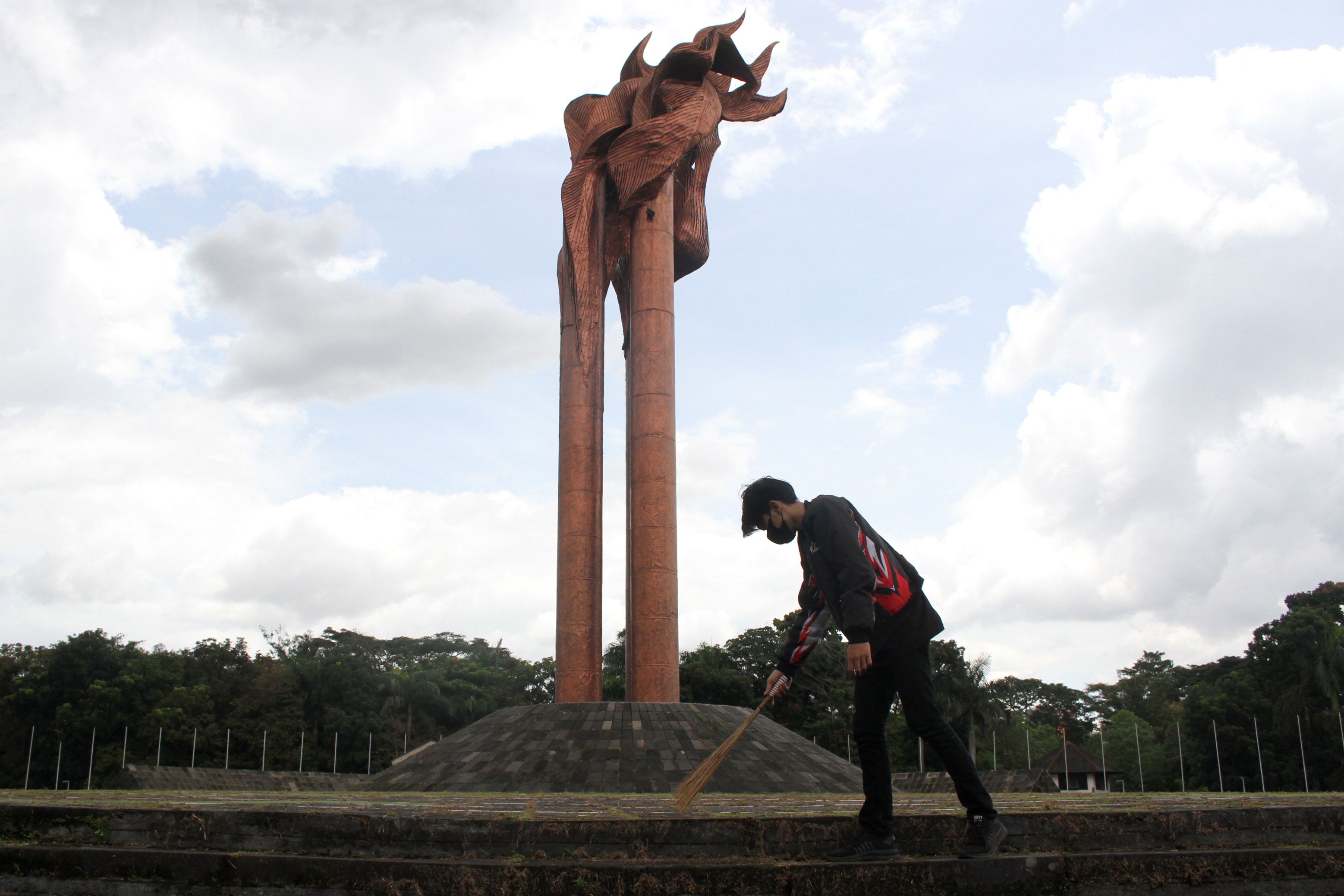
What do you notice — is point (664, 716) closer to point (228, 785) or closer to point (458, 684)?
point (228, 785)

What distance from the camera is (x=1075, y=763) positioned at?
39.3 meters

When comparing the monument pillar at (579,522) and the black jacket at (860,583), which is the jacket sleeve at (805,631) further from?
the monument pillar at (579,522)

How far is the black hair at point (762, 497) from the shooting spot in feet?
14.0

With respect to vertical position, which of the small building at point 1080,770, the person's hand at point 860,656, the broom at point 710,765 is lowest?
the small building at point 1080,770

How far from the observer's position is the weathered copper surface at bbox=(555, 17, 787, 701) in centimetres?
1766

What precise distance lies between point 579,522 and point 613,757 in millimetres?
5788

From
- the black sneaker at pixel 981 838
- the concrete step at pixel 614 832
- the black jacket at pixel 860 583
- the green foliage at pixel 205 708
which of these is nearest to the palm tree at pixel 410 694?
the green foliage at pixel 205 708

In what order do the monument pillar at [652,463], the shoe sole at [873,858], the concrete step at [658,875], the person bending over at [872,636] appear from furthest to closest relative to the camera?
the monument pillar at [652,463], the person bending over at [872,636], the shoe sole at [873,858], the concrete step at [658,875]

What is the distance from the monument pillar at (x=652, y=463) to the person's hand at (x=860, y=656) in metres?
13.5

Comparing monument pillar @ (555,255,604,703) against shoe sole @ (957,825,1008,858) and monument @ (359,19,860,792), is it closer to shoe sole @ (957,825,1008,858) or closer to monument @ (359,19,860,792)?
monument @ (359,19,860,792)

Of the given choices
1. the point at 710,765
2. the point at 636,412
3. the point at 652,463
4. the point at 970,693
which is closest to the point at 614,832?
the point at 710,765

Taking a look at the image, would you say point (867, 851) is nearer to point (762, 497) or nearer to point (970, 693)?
point (762, 497)

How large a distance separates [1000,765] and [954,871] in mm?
40716

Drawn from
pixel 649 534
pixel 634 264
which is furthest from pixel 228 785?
pixel 634 264
